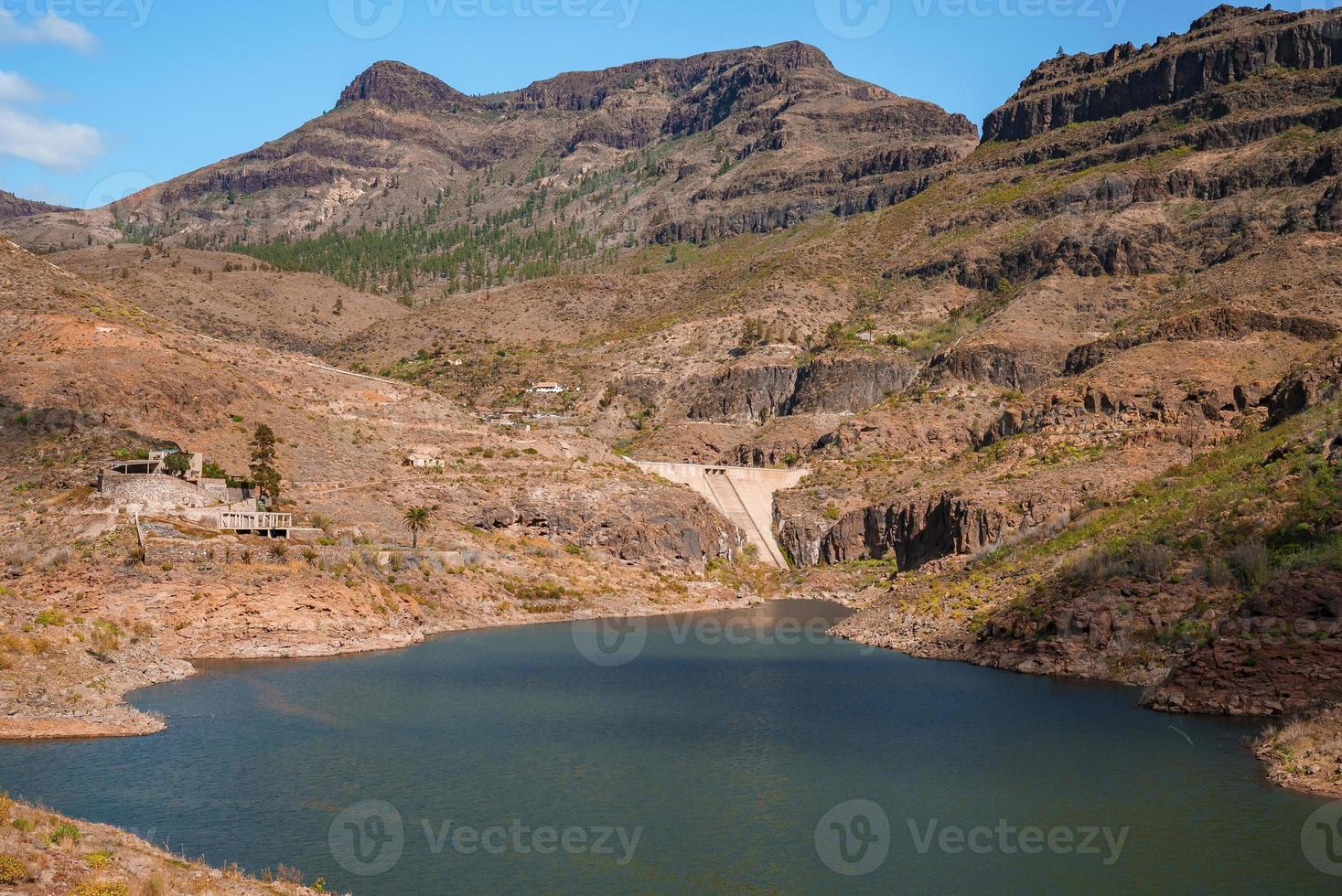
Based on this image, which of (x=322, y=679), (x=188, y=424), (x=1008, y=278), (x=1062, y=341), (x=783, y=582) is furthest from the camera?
(x=1008, y=278)

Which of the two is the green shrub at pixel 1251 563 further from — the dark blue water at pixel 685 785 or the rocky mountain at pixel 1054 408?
the dark blue water at pixel 685 785

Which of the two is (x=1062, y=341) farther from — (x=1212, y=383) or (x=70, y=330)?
(x=70, y=330)

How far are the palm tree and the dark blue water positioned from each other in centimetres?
2717

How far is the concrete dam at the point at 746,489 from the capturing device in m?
125

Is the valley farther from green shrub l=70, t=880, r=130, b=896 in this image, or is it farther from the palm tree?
green shrub l=70, t=880, r=130, b=896

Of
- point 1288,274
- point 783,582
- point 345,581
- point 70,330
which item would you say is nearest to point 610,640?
point 345,581

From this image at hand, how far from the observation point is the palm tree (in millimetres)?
93200

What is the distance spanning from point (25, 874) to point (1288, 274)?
422 ft

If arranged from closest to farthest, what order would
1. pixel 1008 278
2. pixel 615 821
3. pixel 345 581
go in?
pixel 615 821
pixel 345 581
pixel 1008 278

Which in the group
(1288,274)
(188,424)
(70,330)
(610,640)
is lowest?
(610,640)

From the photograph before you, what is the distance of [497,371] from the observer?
7347 inches

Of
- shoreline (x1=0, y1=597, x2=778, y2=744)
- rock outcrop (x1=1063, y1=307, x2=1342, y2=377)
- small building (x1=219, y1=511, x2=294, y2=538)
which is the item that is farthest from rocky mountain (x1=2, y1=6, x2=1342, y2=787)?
small building (x1=219, y1=511, x2=294, y2=538)

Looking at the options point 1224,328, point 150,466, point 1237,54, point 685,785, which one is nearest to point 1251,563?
point 685,785

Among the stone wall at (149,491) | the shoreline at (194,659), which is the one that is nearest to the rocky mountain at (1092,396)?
the shoreline at (194,659)
